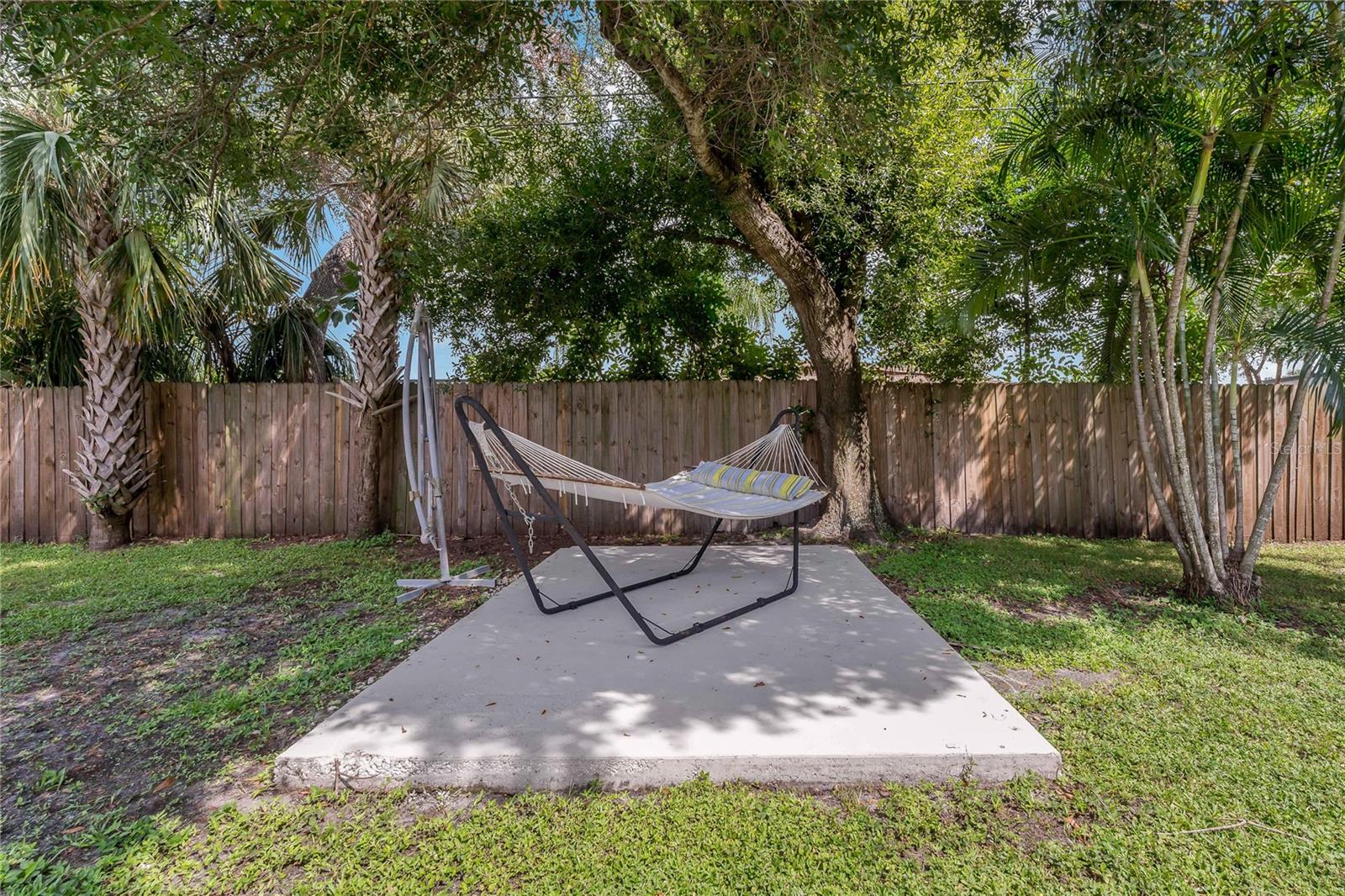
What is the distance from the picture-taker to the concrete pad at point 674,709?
1862 millimetres

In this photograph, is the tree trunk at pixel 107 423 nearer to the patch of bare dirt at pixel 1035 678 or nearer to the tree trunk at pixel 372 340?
the tree trunk at pixel 372 340

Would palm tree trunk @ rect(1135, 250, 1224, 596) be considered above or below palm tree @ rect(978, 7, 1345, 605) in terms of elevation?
below

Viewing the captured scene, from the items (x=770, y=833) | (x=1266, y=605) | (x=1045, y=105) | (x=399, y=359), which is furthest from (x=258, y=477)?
(x=1266, y=605)

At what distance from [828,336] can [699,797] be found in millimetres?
3900

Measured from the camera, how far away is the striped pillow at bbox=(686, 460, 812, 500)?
353cm

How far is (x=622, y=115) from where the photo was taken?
472cm

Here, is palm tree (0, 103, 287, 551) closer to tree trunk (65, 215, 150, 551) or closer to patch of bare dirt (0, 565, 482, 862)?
tree trunk (65, 215, 150, 551)

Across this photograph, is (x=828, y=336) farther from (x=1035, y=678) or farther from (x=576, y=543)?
(x=1035, y=678)

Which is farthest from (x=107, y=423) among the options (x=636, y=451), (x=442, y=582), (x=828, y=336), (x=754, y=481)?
(x=828, y=336)

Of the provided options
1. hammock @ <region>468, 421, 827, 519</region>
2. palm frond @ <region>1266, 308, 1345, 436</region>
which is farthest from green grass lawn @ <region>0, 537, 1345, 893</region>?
palm frond @ <region>1266, 308, 1345, 436</region>

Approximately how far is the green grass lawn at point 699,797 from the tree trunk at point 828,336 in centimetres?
182

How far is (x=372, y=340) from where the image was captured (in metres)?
5.39

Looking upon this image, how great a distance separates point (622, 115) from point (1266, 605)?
16.9 ft

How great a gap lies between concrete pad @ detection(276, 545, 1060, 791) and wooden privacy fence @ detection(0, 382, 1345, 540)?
247 cm
